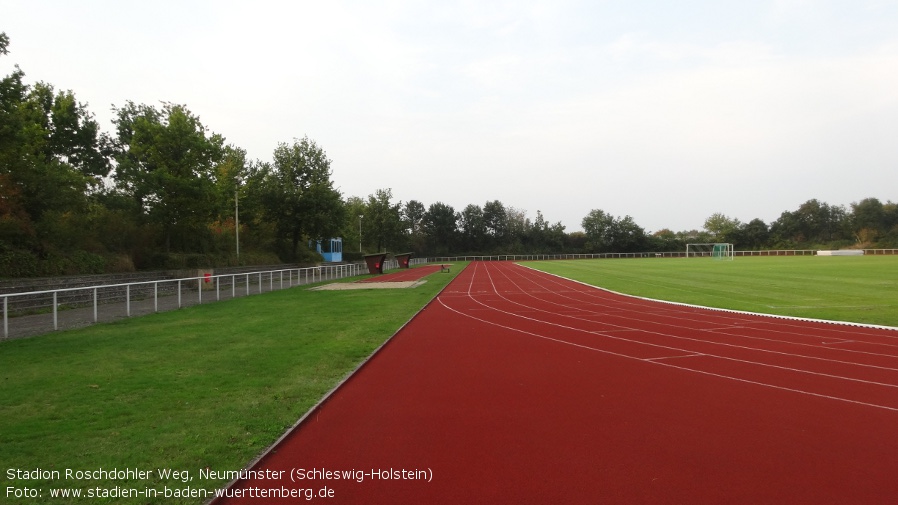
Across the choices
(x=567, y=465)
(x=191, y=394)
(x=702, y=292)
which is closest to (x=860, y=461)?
(x=567, y=465)

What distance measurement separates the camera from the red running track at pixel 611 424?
4.09m

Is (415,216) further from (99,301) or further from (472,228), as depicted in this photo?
(99,301)

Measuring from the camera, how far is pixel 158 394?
6496 mm

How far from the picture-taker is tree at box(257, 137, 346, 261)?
138 feet

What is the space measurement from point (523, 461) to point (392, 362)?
180 inches

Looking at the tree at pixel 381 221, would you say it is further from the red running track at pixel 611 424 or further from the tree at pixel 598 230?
the red running track at pixel 611 424

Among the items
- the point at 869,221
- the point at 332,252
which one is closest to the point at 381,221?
the point at 332,252

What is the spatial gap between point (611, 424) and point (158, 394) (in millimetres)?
5288

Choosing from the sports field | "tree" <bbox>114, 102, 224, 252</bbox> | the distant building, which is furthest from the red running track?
the distant building

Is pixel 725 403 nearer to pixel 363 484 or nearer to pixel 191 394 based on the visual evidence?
pixel 363 484

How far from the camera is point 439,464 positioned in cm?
454

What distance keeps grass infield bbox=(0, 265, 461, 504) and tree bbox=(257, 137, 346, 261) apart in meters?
29.8

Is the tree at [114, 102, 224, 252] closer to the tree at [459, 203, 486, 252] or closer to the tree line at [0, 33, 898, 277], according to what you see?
the tree line at [0, 33, 898, 277]

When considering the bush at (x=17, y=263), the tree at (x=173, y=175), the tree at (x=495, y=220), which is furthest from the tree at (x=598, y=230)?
the bush at (x=17, y=263)
